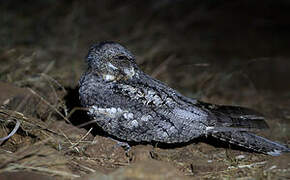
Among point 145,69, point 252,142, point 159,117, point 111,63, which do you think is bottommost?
point 252,142

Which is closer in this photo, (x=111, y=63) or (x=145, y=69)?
(x=111, y=63)

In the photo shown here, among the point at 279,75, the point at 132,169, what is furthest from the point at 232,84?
the point at 132,169

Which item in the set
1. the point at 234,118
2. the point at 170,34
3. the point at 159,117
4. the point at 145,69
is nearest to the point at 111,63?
the point at 159,117

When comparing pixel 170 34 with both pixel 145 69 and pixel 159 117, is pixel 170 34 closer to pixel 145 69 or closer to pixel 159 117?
pixel 145 69

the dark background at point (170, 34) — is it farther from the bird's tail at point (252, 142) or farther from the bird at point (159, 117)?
the bird's tail at point (252, 142)

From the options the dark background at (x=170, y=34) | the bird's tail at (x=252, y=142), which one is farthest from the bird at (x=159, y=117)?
the dark background at (x=170, y=34)

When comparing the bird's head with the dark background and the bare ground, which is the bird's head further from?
the dark background
